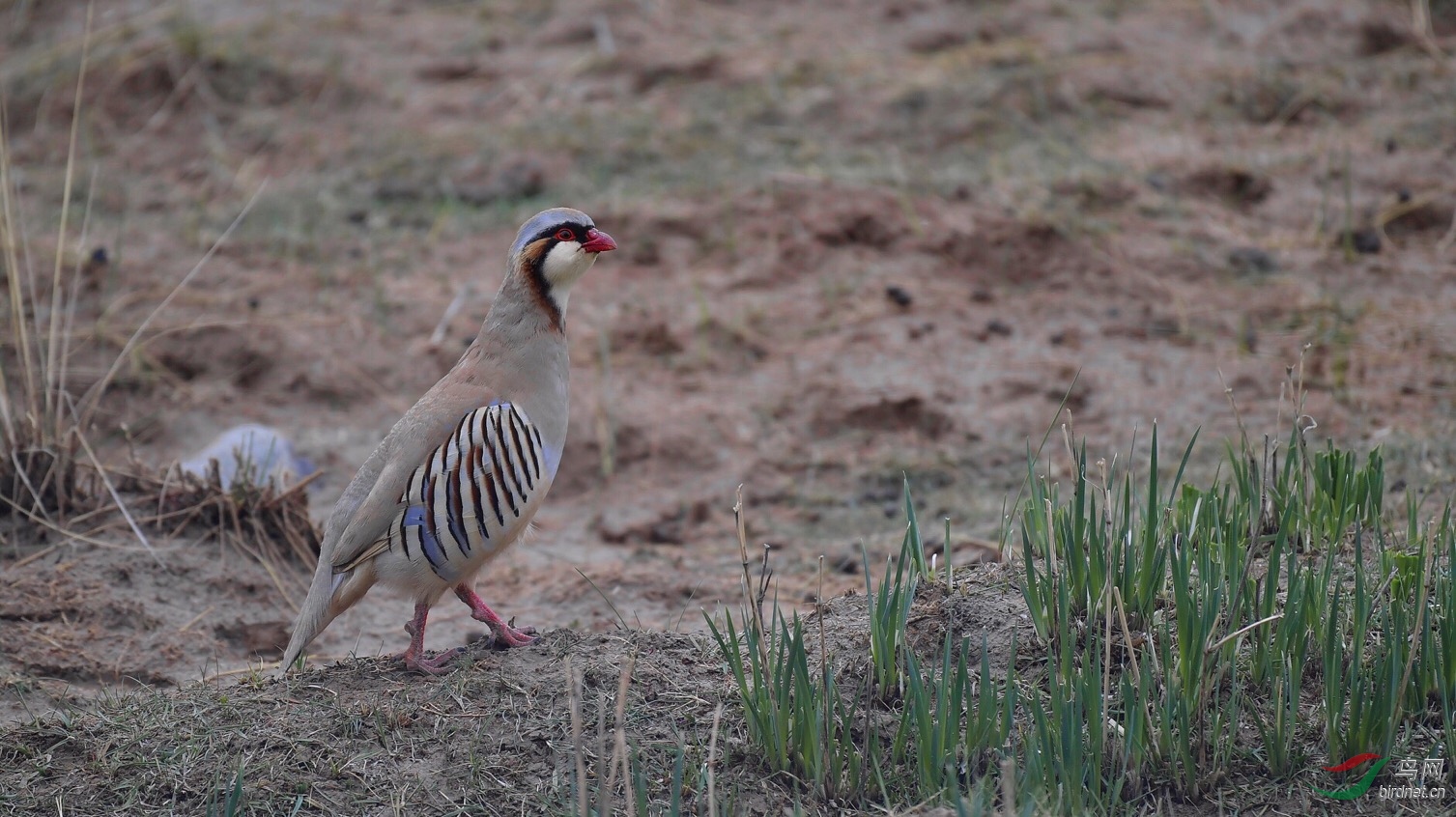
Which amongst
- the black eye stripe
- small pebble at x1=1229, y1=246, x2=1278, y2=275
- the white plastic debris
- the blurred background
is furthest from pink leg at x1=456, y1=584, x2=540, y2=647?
small pebble at x1=1229, y1=246, x2=1278, y2=275

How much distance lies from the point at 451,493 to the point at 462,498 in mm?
32

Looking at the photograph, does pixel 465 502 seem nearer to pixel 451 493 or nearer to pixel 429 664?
pixel 451 493

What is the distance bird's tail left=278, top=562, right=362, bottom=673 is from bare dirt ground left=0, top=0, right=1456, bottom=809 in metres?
0.62

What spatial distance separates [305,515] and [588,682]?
1924 mm

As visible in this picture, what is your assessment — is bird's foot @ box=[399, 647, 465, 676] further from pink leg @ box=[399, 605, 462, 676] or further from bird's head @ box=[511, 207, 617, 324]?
bird's head @ box=[511, 207, 617, 324]

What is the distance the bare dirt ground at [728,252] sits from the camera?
5.34 meters

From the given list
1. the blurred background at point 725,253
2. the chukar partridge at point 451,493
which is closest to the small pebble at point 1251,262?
the blurred background at point 725,253

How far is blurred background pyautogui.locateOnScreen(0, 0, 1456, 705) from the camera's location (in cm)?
539

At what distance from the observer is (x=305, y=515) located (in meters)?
5.00

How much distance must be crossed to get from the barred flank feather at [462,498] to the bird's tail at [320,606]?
0.19 meters

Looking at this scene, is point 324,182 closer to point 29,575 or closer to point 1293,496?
point 29,575

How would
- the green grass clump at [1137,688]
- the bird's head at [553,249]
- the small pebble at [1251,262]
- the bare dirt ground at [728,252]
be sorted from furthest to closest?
the small pebble at [1251,262], the bare dirt ground at [728,252], the bird's head at [553,249], the green grass clump at [1137,688]

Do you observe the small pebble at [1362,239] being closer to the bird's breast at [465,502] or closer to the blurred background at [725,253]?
the blurred background at [725,253]

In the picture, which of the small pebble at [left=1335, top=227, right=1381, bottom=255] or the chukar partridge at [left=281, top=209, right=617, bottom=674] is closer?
the chukar partridge at [left=281, top=209, right=617, bottom=674]
